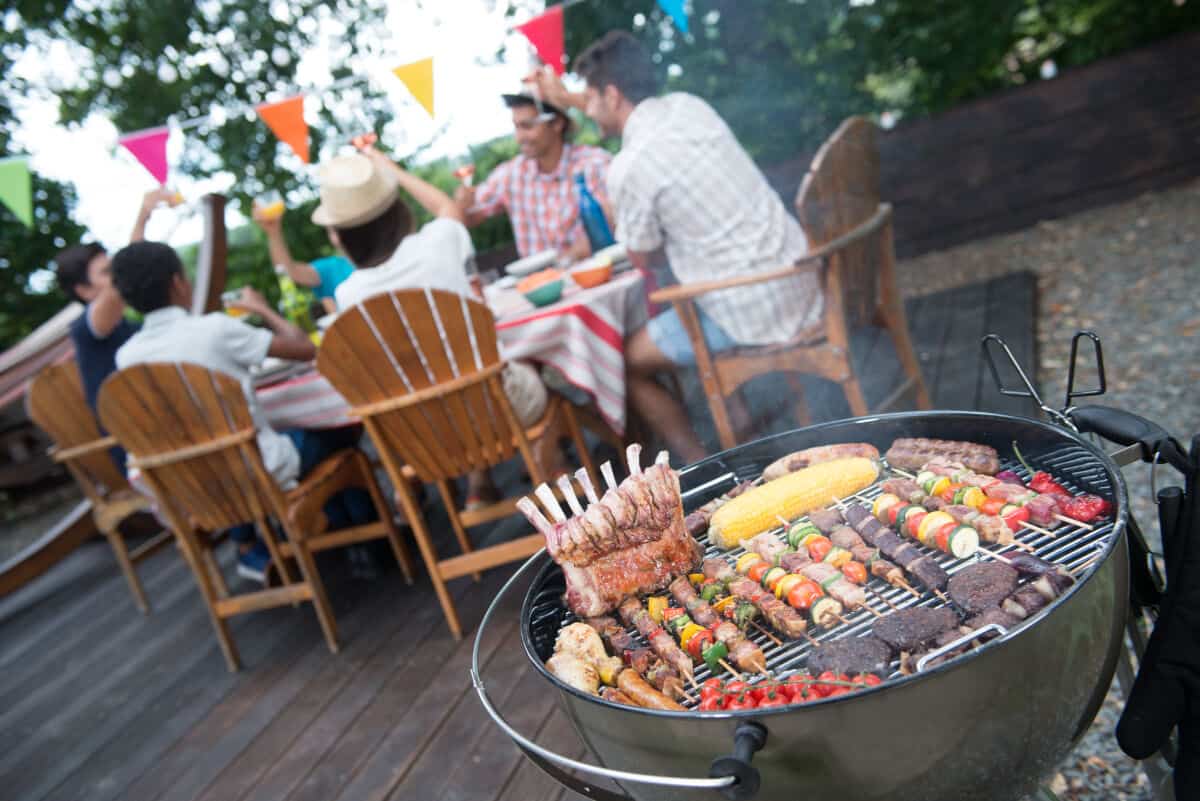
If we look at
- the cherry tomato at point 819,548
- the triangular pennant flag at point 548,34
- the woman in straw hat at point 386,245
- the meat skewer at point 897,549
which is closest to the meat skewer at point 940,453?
the meat skewer at point 897,549

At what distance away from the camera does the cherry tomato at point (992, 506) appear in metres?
1.58

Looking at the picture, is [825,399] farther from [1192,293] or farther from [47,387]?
[47,387]

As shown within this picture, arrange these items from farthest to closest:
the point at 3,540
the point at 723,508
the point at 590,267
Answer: the point at 3,540 → the point at 590,267 → the point at 723,508

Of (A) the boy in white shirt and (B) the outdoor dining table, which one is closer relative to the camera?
(B) the outdoor dining table

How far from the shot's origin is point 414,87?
14.0ft

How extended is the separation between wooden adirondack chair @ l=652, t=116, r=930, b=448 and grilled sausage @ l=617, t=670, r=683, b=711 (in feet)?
5.19

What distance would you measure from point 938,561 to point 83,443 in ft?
13.7

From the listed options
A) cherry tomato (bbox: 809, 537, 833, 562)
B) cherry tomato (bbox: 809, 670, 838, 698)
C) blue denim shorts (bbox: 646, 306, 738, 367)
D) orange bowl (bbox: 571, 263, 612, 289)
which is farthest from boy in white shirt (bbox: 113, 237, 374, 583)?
cherry tomato (bbox: 809, 670, 838, 698)

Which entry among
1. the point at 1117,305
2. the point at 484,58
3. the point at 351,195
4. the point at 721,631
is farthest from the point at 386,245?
the point at 484,58

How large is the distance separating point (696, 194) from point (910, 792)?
2232 millimetres

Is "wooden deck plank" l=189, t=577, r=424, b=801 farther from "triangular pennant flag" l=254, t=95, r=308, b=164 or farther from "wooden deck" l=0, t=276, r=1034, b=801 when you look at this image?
"triangular pennant flag" l=254, t=95, r=308, b=164

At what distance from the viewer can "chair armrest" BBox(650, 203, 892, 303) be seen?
262 cm

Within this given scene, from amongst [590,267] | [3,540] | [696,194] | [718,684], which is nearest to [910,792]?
[718,684]

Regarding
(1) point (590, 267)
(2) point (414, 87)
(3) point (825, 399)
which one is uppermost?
(2) point (414, 87)
